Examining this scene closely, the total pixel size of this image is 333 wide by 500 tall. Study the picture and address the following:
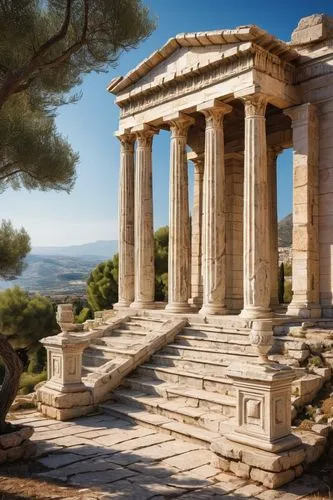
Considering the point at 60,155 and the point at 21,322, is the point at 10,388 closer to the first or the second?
the point at 60,155

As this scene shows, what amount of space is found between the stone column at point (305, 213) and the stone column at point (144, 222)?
17.8 feet

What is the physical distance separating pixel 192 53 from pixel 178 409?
11246 millimetres

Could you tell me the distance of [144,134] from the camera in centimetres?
1878

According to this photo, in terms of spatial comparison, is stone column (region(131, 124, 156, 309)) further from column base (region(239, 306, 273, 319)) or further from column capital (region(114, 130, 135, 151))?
column base (region(239, 306, 273, 319))

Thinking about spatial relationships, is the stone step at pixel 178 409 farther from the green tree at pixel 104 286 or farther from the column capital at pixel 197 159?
the green tree at pixel 104 286

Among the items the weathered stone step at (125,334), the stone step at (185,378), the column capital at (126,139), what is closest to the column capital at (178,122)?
the column capital at (126,139)

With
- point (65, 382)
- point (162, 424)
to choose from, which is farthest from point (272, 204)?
point (162, 424)

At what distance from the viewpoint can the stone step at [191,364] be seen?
40.8 ft

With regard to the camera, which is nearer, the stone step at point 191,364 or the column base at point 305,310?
the stone step at point 191,364

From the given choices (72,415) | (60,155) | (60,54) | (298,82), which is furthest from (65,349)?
(298,82)

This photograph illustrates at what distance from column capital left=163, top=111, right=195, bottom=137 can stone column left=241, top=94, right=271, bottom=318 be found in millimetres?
2692

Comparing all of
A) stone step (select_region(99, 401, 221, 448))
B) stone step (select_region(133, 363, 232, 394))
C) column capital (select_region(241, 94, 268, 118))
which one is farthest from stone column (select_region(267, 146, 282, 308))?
stone step (select_region(99, 401, 221, 448))

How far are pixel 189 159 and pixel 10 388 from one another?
1444 cm

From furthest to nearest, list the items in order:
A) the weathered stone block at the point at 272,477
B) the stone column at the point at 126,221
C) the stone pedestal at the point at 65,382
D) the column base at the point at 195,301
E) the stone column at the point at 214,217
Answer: the column base at the point at 195,301, the stone column at the point at 126,221, the stone column at the point at 214,217, the stone pedestal at the point at 65,382, the weathered stone block at the point at 272,477
